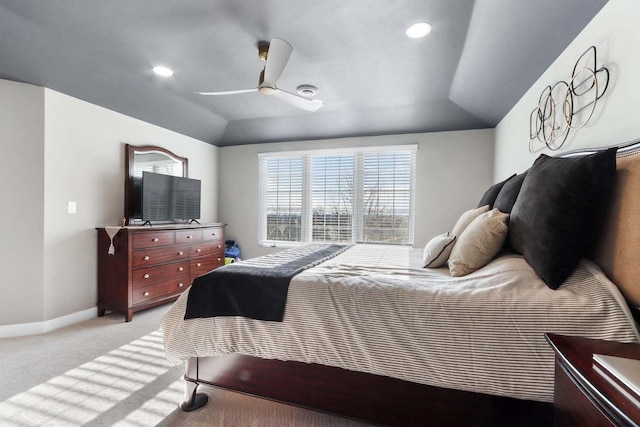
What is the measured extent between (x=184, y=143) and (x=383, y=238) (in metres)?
3.36

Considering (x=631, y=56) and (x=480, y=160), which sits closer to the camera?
(x=631, y=56)

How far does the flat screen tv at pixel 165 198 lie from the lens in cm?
349

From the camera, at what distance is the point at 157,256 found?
3318mm

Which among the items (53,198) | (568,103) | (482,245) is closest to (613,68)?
(568,103)

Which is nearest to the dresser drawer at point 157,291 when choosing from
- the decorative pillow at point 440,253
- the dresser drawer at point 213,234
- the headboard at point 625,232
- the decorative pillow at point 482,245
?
the dresser drawer at point 213,234

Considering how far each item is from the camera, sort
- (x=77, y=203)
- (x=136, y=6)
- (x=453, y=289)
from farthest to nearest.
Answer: (x=77, y=203)
(x=136, y=6)
(x=453, y=289)

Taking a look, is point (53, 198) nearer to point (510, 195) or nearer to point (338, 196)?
point (338, 196)

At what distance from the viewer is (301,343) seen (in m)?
1.39

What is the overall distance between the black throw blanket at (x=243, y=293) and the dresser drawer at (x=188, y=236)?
2252 mm

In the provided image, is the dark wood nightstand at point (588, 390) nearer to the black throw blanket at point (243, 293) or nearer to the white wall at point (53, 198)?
the black throw blanket at point (243, 293)

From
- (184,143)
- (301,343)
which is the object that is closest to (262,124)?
(184,143)

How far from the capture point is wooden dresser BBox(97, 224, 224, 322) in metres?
3.01

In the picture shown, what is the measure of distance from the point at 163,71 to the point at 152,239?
1789mm

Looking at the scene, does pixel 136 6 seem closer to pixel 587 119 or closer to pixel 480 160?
pixel 587 119
